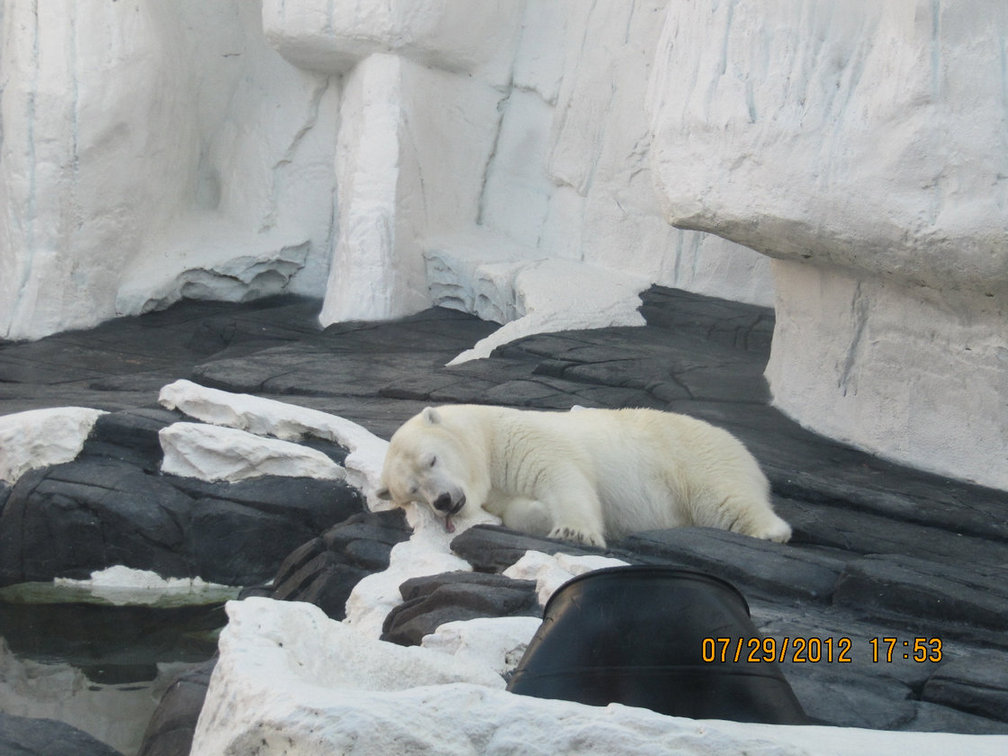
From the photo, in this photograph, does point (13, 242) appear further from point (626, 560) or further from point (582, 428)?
point (626, 560)

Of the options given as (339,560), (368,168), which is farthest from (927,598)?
(368,168)

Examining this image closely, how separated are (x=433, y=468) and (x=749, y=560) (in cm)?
115

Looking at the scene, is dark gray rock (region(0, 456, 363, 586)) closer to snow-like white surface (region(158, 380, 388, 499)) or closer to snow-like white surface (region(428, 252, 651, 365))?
snow-like white surface (region(158, 380, 388, 499))

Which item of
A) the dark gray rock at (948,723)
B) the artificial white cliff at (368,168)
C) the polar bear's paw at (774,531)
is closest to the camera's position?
the dark gray rock at (948,723)

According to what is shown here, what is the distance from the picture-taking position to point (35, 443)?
5812 mm

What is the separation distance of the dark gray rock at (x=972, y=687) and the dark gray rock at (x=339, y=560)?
2053 mm

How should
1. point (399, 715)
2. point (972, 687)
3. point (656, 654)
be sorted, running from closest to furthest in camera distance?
point (399, 715), point (656, 654), point (972, 687)

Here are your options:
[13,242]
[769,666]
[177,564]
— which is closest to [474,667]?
[769,666]

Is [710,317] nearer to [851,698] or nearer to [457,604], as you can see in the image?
[457,604]

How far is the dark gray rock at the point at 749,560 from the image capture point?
3906 millimetres

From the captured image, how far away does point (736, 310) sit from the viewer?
8.83 meters

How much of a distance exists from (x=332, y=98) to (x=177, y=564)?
19.9ft

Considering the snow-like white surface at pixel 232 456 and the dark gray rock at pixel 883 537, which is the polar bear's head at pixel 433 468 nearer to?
the snow-like white surface at pixel 232 456
